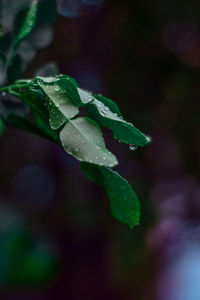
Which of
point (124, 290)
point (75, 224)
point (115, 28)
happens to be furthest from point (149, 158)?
A: point (124, 290)

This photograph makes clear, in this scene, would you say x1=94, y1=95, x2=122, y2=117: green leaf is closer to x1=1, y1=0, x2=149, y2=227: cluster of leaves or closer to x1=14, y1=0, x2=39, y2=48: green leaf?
x1=1, y1=0, x2=149, y2=227: cluster of leaves

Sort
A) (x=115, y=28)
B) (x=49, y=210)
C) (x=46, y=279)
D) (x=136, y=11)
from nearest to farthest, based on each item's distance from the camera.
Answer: (x=136, y=11), (x=115, y=28), (x=49, y=210), (x=46, y=279)

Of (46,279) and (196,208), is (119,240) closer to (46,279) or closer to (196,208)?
(196,208)

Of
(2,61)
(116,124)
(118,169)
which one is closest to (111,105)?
(116,124)

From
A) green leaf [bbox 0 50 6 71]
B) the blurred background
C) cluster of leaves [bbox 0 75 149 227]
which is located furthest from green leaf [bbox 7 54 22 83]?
the blurred background

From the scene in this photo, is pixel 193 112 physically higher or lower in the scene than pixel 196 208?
higher

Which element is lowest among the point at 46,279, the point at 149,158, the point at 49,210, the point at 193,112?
the point at 46,279

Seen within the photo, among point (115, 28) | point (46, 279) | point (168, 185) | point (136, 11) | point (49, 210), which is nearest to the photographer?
point (136, 11)
